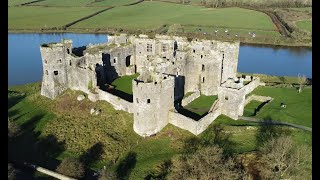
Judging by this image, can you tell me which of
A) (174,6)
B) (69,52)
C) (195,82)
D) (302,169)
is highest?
(174,6)

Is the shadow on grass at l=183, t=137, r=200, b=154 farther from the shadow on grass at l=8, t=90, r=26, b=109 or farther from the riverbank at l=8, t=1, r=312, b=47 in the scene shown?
the riverbank at l=8, t=1, r=312, b=47

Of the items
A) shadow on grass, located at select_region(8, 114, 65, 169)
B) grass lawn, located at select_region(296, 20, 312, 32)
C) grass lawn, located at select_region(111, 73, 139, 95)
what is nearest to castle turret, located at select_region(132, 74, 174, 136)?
shadow on grass, located at select_region(8, 114, 65, 169)

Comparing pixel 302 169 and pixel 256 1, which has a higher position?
pixel 256 1

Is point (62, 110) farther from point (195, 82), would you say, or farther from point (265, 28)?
point (265, 28)

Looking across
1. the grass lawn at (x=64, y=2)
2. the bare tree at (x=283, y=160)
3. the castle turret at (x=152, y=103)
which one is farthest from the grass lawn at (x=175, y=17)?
the bare tree at (x=283, y=160)
